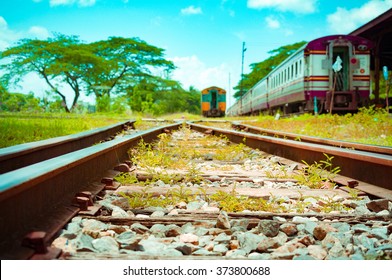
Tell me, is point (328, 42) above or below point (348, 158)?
above

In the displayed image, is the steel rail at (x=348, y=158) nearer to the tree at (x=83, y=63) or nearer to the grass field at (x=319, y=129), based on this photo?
the grass field at (x=319, y=129)

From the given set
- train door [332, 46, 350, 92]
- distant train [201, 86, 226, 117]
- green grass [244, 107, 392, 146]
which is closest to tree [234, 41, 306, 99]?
distant train [201, 86, 226, 117]

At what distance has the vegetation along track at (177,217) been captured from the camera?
4.55 ft

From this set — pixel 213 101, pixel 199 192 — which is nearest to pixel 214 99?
pixel 213 101

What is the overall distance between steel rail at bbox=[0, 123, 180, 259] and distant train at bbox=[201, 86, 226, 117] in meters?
25.4

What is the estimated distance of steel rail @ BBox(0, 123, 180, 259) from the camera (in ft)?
4.17

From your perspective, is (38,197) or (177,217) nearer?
(38,197)

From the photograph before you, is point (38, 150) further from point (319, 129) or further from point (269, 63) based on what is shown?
point (269, 63)

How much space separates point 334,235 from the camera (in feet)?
5.13

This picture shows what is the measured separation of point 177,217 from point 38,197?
0.62 metres

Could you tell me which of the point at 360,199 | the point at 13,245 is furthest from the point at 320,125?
the point at 13,245

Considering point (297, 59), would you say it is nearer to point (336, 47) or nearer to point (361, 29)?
point (336, 47)

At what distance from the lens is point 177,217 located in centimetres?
185

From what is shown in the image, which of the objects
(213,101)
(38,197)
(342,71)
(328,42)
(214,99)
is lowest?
(38,197)
